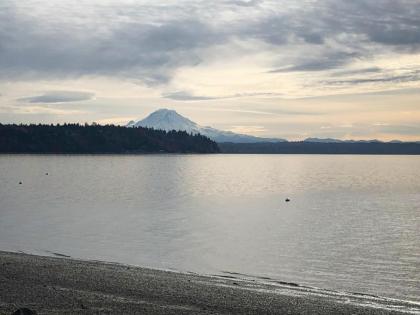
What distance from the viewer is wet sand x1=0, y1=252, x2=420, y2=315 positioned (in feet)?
50.5

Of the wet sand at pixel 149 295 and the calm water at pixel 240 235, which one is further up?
the wet sand at pixel 149 295

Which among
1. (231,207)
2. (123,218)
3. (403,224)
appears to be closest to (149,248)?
(123,218)

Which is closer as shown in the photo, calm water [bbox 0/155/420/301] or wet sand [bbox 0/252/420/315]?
wet sand [bbox 0/252/420/315]

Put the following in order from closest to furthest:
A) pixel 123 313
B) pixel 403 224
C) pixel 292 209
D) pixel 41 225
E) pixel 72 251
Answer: pixel 123 313 → pixel 72 251 → pixel 41 225 → pixel 403 224 → pixel 292 209

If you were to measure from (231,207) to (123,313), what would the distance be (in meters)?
48.2

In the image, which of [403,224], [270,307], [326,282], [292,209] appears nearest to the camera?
[270,307]

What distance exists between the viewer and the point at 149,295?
17.2 metres

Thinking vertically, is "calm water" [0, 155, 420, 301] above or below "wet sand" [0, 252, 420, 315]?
below

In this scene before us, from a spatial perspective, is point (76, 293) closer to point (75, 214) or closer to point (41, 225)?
point (41, 225)

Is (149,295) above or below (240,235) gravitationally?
above

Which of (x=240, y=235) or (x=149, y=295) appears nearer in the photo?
(x=149, y=295)

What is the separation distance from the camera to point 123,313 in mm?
14508

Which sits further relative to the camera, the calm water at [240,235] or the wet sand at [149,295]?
the calm water at [240,235]

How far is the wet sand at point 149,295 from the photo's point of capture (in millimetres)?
15391
